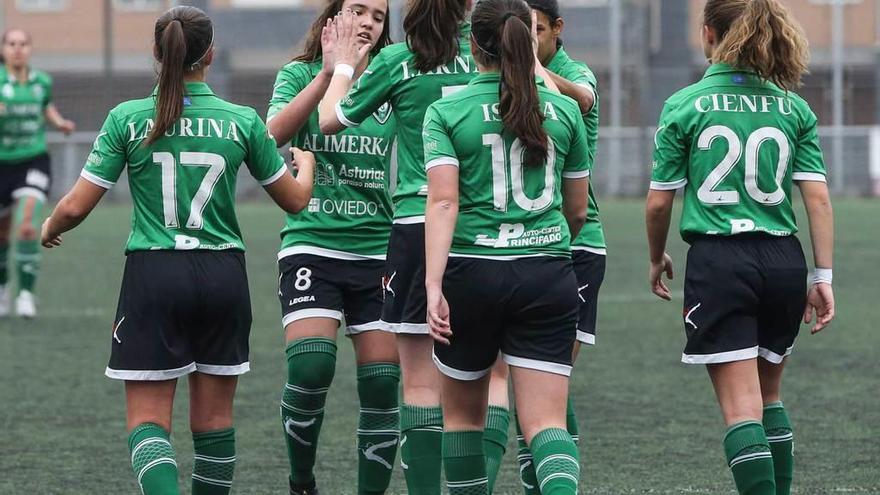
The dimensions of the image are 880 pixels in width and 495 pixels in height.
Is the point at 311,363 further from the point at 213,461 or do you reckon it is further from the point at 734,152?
the point at 734,152

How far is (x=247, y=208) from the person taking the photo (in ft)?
86.0

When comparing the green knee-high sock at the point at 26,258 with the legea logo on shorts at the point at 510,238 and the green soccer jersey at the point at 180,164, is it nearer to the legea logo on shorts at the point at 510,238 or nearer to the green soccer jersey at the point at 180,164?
the green soccer jersey at the point at 180,164

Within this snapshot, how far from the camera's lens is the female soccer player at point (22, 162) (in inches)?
475

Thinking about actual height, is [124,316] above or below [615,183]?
above

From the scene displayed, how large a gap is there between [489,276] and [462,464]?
63 centimetres

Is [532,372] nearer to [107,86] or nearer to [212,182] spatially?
[212,182]

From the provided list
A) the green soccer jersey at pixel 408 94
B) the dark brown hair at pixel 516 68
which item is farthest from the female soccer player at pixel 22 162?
the dark brown hair at pixel 516 68

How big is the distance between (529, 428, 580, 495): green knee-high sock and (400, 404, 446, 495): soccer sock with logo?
642mm

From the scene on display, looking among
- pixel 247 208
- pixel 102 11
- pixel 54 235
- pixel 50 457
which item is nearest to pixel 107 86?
pixel 102 11

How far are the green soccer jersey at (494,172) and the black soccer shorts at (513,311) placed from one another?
5cm

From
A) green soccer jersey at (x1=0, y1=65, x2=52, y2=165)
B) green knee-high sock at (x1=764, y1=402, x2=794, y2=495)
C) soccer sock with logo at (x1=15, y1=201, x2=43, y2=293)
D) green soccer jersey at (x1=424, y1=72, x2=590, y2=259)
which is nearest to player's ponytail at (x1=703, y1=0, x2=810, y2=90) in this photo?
green soccer jersey at (x1=424, y1=72, x2=590, y2=259)

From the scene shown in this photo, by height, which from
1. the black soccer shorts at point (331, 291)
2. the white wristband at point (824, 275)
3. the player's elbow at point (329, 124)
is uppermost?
the player's elbow at point (329, 124)

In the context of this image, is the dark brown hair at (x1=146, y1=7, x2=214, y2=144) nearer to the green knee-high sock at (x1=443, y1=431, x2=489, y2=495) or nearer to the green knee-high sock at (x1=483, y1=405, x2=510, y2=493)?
the green knee-high sock at (x1=443, y1=431, x2=489, y2=495)

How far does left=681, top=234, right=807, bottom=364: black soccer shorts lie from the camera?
496 centimetres
